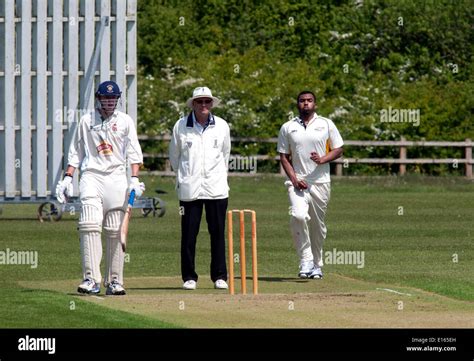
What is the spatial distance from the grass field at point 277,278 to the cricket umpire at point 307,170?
0.42 m

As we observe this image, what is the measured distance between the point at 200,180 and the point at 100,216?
1.70 meters

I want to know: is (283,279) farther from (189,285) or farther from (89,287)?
(89,287)

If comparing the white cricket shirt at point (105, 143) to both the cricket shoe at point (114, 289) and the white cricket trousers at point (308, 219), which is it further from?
the white cricket trousers at point (308, 219)

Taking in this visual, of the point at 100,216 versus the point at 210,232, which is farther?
the point at 210,232

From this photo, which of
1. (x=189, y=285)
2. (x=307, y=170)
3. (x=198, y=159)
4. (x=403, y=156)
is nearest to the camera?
(x=189, y=285)

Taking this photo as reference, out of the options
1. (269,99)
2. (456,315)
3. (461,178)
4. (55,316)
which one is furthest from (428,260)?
(269,99)

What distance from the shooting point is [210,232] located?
17.6m

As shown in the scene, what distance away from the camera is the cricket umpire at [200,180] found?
57.7 ft

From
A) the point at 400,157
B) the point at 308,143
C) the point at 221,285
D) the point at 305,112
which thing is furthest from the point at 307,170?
the point at 400,157

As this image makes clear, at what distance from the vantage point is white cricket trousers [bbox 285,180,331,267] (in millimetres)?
18703

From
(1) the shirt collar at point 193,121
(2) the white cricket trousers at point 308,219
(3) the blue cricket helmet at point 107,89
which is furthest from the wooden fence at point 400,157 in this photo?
(3) the blue cricket helmet at point 107,89

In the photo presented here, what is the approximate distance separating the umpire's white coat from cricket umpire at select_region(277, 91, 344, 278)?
50.8 inches
